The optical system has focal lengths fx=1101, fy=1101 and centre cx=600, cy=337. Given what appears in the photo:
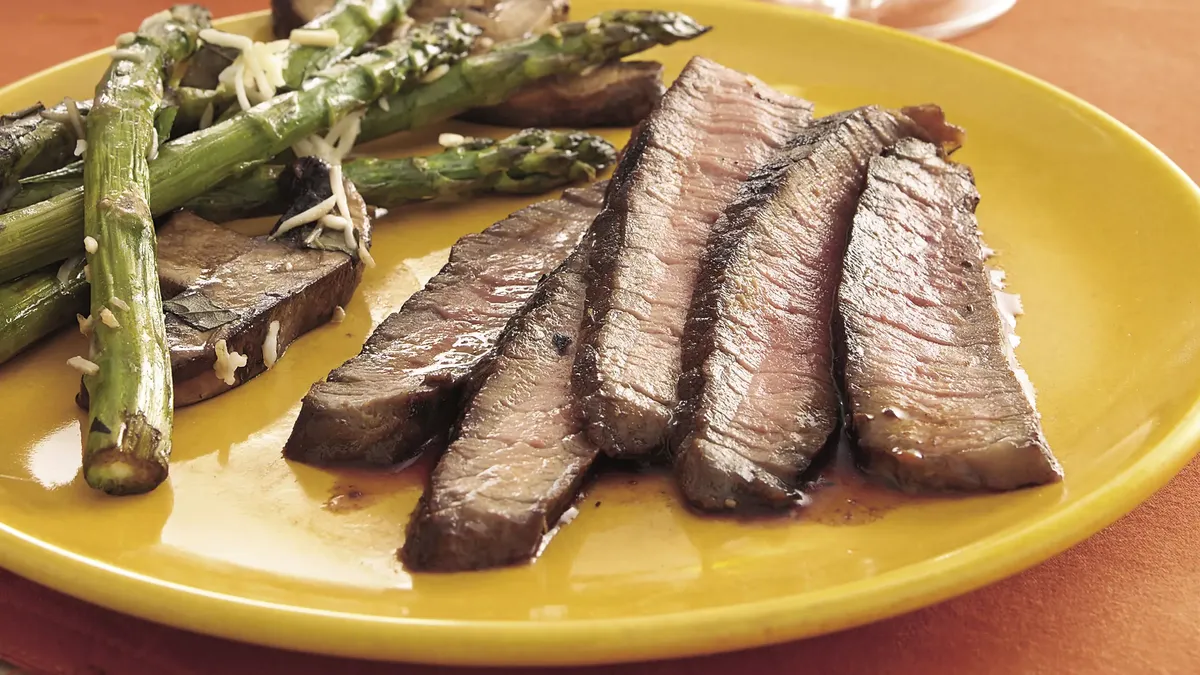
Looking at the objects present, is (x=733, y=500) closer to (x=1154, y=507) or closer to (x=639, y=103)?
(x=1154, y=507)

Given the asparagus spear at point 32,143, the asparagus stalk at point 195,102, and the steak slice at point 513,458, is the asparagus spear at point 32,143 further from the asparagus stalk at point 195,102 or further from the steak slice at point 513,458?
the steak slice at point 513,458

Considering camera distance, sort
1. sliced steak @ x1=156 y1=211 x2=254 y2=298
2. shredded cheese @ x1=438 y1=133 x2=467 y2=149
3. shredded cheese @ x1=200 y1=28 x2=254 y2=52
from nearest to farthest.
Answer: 1. sliced steak @ x1=156 y1=211 x2=254 y2=298
2. shredded cheese @ x1=200 y1=28 x2=254 y2=52
3. shredded cheese @ x1=438 y1=133 x2=467 y2=149

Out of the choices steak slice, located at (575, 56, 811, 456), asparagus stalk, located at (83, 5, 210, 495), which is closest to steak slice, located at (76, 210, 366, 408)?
asparagus stalk, located at (83, 5, 210, 495)

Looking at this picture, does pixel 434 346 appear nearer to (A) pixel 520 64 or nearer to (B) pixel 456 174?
(B) pixel 456 174

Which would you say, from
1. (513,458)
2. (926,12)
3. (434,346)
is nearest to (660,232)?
(434,346)

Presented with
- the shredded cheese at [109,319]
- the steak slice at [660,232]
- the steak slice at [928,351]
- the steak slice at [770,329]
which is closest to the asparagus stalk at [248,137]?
the shredded cheese at [109,319]

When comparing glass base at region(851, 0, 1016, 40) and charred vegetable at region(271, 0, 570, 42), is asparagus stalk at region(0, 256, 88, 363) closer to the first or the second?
charred vegetable at region(271, 0, 570, 42)
